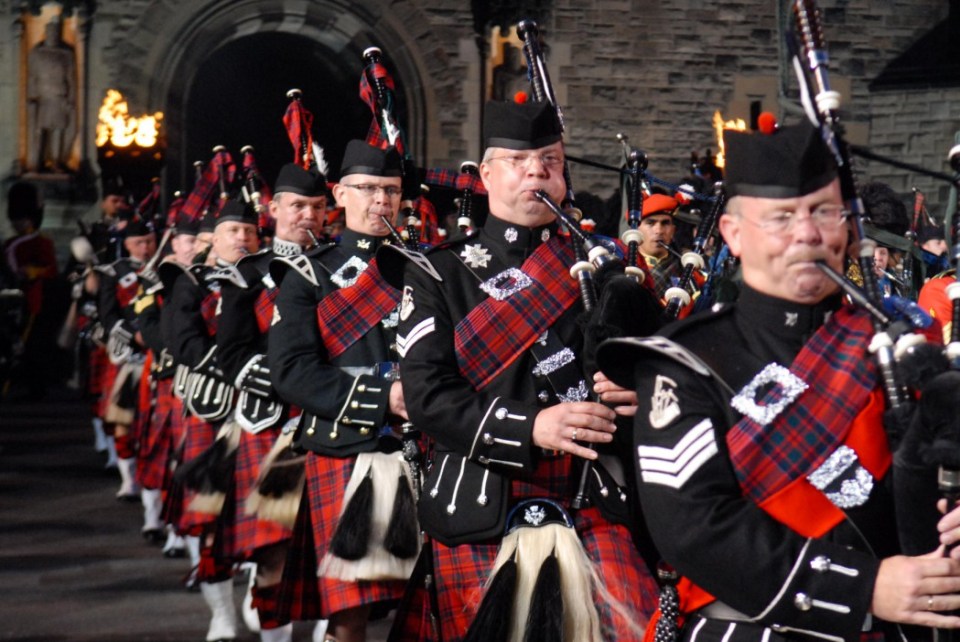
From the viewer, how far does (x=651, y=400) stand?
2832mm

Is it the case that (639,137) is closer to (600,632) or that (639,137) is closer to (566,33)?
(566,33)

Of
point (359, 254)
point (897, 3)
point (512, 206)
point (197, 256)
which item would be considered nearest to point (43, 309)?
point (197, 256)

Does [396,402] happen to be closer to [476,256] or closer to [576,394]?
[476,256]

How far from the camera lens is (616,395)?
3.43 metres

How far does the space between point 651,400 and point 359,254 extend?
A: 109 inches

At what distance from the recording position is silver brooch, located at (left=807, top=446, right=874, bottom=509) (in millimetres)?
2664

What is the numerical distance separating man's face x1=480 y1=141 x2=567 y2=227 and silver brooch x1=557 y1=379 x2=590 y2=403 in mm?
470

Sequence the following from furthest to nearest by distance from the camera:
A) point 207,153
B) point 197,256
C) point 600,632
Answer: point 207,153
point 197,256
point 600,632

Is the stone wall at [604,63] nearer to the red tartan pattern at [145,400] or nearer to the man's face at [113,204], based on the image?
the man's face at [113,204]

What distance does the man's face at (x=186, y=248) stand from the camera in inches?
375

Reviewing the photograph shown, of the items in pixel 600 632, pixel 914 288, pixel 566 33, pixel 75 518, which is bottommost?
pixel 75 518

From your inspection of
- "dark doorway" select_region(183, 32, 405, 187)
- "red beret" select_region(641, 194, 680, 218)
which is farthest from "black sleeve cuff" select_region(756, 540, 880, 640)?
"dark doorway" select_region(183, 32, 405, 187)

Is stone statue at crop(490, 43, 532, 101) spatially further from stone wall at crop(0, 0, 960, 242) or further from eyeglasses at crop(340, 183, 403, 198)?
eyeglasses at crop(340, 183, 403, 198)

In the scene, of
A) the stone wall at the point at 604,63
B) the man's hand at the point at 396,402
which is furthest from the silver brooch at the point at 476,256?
the stone wall at the point at 604,63
